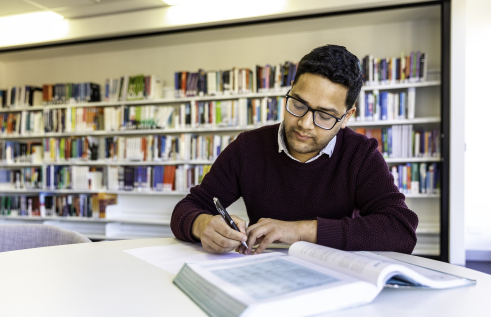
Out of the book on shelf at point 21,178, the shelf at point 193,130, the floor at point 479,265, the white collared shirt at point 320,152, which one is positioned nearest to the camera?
the white collared shirt at point 320,152

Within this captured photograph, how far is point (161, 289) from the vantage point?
800 millimetres

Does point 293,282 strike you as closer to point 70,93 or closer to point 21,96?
point 70,93

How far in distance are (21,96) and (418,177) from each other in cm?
445

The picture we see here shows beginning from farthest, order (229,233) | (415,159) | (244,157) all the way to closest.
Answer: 1. (415,159)
2. (244,157)
3. (229,233)

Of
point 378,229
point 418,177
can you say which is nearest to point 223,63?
point 418,177

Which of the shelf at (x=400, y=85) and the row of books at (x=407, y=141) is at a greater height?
the shelf at (x=400, y=85)

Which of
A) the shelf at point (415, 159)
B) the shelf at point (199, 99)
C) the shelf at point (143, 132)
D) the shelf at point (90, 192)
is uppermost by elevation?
the shelf at point (199, 99)

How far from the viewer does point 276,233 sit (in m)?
1.07

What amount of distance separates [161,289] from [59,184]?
4204mm

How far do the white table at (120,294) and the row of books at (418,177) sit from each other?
2.69 meters

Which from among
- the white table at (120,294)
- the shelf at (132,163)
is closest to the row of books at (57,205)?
the shelf at (132,163)

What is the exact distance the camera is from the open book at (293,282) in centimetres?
62

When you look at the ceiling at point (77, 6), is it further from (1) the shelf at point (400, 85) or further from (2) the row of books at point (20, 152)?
(1) the shelf at point (400, 85)

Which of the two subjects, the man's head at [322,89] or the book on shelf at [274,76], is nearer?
the man's head at [322,89]
